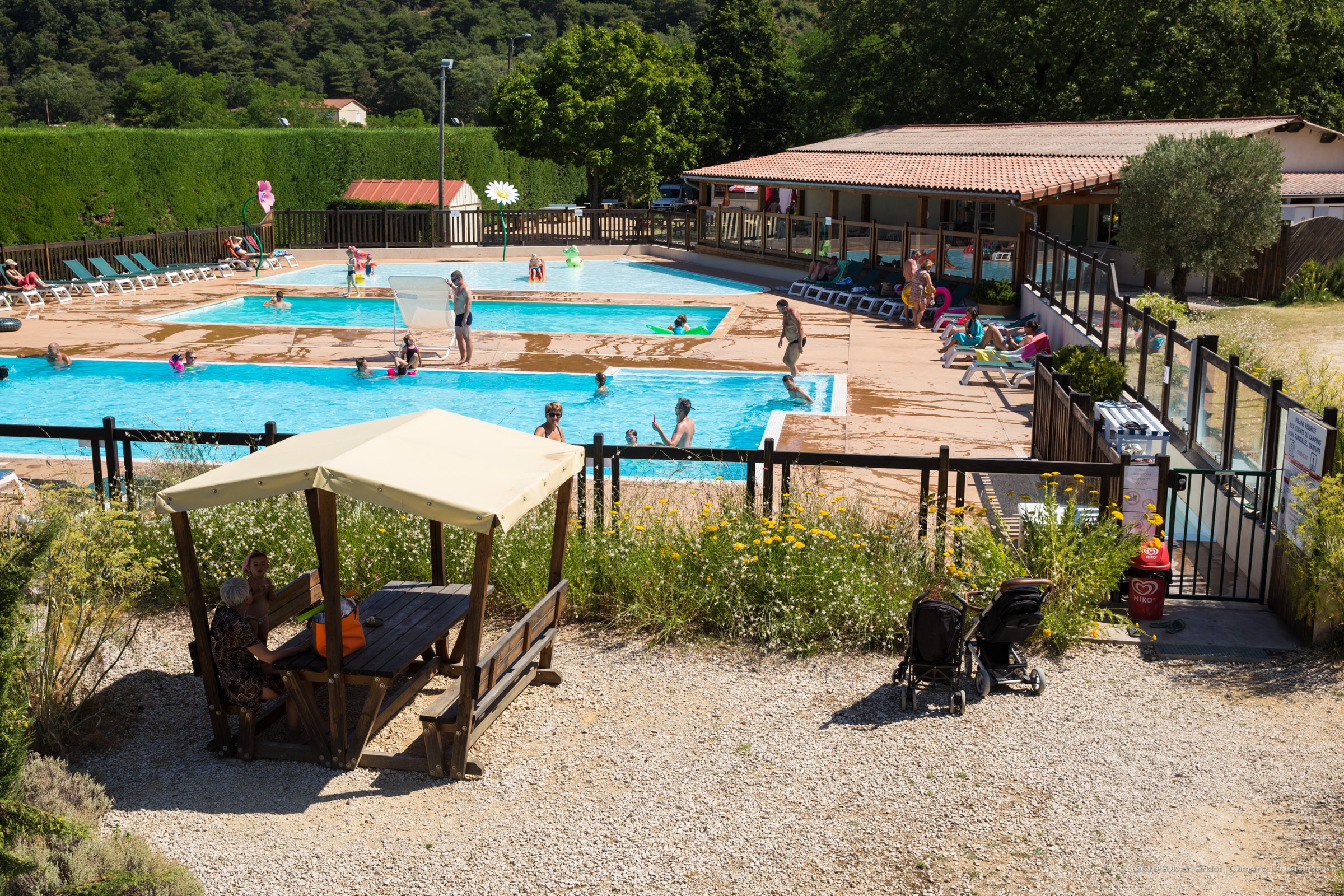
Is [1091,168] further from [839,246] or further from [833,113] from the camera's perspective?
[833,113]

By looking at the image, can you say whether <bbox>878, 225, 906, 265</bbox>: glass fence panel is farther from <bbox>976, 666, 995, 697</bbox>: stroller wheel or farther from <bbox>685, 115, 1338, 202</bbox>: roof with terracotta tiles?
<bbox>976, 666, 995, 697</bbox>: stroller wheel

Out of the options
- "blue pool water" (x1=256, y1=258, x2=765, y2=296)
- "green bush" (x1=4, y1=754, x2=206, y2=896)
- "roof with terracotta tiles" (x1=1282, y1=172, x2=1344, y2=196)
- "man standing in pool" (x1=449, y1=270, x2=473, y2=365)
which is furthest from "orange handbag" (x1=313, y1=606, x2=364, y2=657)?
"roof with terracotta tiles" (x1=1282, y1=172, x2=1344, y2=196)

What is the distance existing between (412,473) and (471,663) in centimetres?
104

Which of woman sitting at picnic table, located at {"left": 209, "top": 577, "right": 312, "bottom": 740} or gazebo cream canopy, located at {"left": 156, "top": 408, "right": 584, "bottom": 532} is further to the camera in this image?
woman sitting at picnic table, located at {"left": 209, "top": 577, "right": 312, "bottom": 740}

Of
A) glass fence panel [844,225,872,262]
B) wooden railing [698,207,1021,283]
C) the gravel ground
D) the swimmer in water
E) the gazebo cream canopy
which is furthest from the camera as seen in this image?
glass fence panel [844,225,872,262]

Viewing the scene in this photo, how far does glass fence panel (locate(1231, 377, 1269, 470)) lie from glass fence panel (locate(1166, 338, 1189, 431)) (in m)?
1.77

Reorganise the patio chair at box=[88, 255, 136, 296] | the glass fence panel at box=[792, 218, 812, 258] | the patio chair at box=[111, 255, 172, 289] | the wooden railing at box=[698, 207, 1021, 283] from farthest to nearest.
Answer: the glass fence panel at box=[792, 218, 812, 258] → the patio chair at box=[111, 255, 172, 289] → the patio chair at box=[88, 255, 136, 296] → the wooden railing at box=[698, 207, 1021, 283]

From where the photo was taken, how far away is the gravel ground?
5.14 metres

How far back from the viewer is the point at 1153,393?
41.8 ft

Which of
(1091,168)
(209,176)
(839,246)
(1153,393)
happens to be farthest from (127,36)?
(1153,393)

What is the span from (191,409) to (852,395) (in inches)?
406

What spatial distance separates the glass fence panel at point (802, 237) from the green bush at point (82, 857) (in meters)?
27.2

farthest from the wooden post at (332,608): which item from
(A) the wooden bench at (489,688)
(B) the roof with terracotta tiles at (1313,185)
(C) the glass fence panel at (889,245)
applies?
(B) the roof with terracotta tiles at (1313,185)

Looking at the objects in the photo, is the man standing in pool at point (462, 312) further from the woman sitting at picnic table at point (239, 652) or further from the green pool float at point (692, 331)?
the woman sitting at picnic table at point (239, 652)
